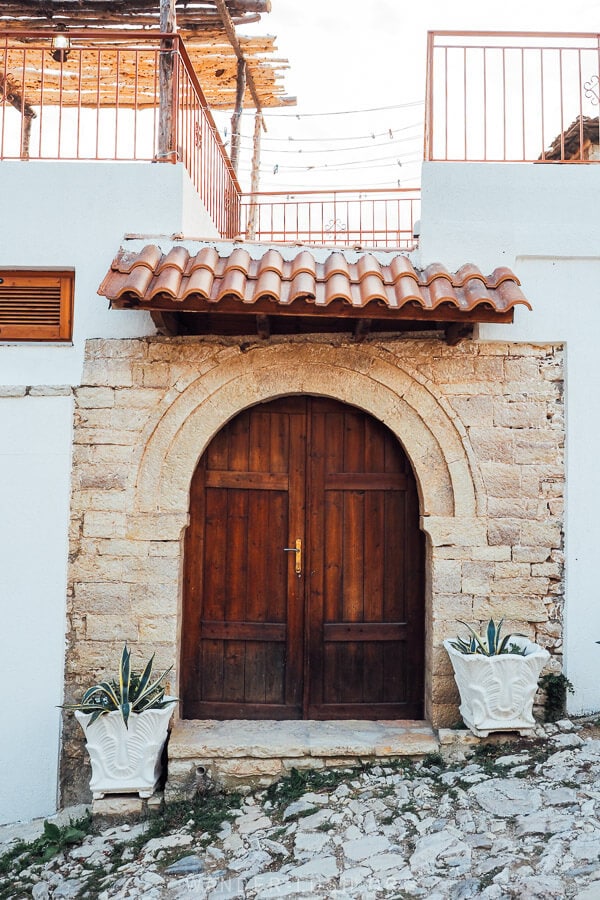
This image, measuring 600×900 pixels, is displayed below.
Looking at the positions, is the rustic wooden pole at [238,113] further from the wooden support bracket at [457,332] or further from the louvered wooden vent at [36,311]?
the wooden support bracket at [457,332]

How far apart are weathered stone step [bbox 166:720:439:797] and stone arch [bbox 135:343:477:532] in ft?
4.34

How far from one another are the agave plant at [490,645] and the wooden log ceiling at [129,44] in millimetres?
5109

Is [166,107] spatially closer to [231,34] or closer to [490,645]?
[231,34]

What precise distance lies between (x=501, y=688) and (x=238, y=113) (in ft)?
24.2

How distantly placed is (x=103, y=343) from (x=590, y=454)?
3176mm

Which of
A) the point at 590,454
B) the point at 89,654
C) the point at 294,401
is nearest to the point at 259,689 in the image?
the point at 89,654

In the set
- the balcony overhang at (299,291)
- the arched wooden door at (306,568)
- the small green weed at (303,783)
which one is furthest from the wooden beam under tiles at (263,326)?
the small green weed at (303,783)

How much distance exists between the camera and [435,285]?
407 centimetres

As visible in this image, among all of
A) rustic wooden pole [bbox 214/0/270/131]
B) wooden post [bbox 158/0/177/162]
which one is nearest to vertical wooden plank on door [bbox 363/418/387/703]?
wooden post [bbox 158/0/177/162]

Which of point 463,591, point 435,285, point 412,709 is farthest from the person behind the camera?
point 412,709

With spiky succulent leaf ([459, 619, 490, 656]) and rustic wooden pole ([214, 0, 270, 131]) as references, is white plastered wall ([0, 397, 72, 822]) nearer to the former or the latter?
spiky succulent leaf ([459, 619, 490, 656])

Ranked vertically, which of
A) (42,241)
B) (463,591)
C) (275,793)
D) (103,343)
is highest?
(42,241)

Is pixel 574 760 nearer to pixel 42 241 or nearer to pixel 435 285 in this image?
pixel 435 285

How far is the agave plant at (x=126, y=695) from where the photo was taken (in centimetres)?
387
